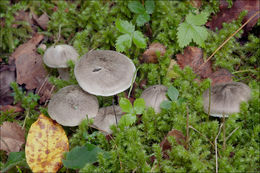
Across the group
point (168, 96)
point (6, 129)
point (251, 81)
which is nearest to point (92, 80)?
point (168, 96)

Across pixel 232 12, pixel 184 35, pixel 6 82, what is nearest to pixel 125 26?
pixel 184 35

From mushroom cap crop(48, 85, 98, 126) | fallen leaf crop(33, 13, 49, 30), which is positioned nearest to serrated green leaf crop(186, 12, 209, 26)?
mushroom cap crop(48, 85, 98, 126)

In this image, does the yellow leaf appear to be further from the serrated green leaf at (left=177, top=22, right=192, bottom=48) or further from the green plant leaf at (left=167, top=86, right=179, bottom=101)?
the serrated green leaf at (left=177, top=22, right=192, bottom=48)

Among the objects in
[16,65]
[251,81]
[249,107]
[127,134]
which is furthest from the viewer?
[16,65]

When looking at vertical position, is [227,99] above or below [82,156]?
above

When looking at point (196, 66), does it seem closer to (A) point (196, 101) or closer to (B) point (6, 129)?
(A) point (196, 101)

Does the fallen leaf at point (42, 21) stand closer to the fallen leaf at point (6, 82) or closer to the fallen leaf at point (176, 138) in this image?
the fallen leaf at point (6, 82)

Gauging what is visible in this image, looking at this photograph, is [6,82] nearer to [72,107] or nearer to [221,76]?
[72,107]
